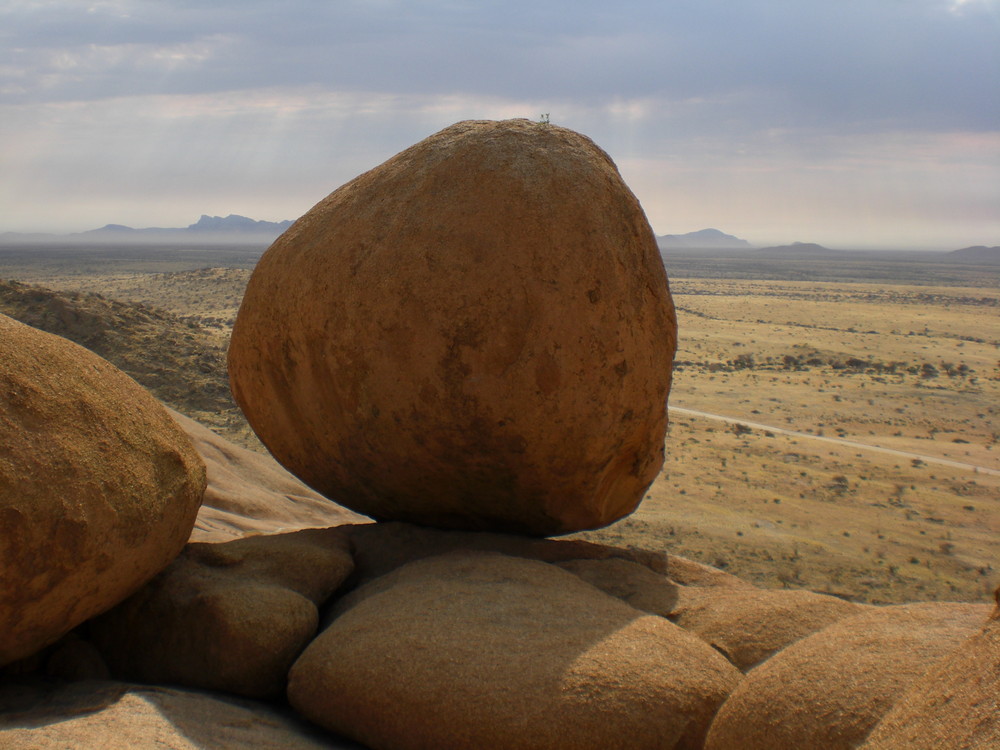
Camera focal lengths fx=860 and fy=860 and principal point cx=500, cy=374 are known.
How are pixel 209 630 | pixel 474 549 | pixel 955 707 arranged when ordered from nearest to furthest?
pixel 955 707, pixel 209 630, pixel 474 549

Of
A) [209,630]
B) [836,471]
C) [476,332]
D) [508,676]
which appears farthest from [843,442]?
[209,630]

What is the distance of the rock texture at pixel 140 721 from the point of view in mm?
2508

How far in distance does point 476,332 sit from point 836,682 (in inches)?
77.5

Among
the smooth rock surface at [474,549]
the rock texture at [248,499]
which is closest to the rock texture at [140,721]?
the smooth rock surface at [474,549]

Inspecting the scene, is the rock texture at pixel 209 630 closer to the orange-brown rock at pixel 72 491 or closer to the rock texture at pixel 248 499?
the orange-brown rock at pixel 72 491

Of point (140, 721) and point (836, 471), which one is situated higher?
point (140, 721)

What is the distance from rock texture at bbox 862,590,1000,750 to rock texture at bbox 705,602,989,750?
1.18ft

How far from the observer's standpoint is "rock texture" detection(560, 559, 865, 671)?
3.52 m

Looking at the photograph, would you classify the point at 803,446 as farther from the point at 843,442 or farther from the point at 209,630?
the point at 209,630

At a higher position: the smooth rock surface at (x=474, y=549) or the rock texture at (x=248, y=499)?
the smooth rock surface at (x=474, y=549)

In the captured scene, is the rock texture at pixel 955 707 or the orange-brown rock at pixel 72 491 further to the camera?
the orange-brown rock at pixel 72 491

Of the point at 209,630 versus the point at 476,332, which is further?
the point at 476,332

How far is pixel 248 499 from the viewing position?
6328 millimetres

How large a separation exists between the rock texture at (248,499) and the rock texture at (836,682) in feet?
10.4
